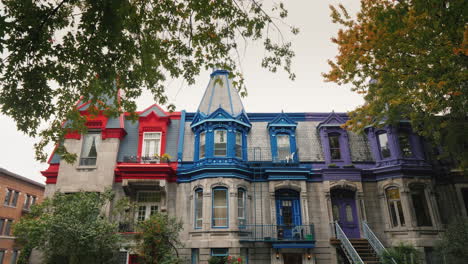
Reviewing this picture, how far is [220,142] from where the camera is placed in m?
20.0

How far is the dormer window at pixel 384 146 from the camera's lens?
2034 cm

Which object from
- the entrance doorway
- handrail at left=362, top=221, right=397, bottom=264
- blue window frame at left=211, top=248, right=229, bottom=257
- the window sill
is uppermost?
the window sill

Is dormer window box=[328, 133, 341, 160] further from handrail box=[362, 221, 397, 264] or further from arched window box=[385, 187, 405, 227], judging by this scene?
handrail box=[362, 221, 397, 264]

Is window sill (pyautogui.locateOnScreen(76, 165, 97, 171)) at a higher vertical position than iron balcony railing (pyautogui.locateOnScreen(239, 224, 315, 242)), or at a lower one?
higher

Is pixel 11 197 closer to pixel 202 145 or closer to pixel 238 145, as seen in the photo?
pixel 202 145

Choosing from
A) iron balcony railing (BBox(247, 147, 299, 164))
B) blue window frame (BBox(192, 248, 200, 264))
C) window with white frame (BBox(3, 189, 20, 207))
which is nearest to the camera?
blue window frame (BBox(192, 248, 200, 264))

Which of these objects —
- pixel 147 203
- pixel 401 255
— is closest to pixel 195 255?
pixel 147 203

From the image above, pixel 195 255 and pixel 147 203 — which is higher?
pixel 147 203

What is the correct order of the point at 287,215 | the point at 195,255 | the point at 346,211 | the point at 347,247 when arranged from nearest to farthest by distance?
the point at 347,247, the point at 195,255, the point at 287,215, the point at 346,211

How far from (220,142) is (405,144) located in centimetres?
1205

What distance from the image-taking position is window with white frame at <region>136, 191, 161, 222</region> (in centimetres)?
1927

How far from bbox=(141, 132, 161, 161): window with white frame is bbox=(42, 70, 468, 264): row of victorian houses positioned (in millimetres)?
67

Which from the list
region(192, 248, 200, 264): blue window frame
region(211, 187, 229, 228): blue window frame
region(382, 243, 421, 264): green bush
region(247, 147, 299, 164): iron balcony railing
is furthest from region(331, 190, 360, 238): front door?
region(192, 248, 200, 264): blue window frame

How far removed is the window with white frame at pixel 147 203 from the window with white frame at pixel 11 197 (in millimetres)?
24433
